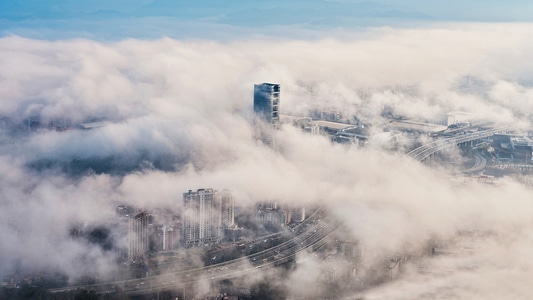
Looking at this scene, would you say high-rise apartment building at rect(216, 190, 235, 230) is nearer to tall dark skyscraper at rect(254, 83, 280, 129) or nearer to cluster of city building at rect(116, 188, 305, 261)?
cluster of city building at rect(116, 188, 305, 261)

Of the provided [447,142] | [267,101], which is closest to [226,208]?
[267,101]

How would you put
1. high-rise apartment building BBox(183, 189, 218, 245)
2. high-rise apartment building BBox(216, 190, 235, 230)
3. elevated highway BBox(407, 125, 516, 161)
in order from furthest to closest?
1. elevated highway BBox(407, 125, 516, 161)
2. high-rise apartment building BBox(216, 190, 235, 230)
3. high-rise apartment building BBox(183, 189, 218, 245)

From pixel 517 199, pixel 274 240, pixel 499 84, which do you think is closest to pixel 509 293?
pixel 517 199

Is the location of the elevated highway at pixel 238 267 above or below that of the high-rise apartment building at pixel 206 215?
below

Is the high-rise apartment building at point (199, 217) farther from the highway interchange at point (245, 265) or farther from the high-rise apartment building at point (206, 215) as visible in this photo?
the highway interchange at point (245, 265)

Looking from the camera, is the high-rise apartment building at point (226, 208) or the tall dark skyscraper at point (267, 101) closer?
the high-rise apartment building at point (226, 208)

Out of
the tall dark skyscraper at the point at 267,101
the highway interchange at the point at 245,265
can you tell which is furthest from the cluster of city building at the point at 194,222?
the tall dark skyscraper at the point at 267,101

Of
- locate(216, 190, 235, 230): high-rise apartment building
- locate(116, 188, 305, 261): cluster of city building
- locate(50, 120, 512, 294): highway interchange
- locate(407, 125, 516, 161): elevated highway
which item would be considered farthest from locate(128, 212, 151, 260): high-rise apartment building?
locate(407, 125, 516, 161): elevated highway

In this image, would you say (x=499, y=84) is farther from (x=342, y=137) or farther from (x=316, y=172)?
(x=316, y=172)

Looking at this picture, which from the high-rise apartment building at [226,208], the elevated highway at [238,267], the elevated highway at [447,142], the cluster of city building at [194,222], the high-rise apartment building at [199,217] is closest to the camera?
the elevated highway at [238,267]

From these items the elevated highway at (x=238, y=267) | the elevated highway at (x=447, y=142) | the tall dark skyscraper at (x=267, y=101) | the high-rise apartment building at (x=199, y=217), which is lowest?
the elevated highway at (x=238, y=267)
